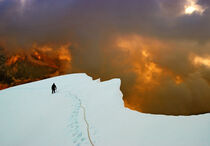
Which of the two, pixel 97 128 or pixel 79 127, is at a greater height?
pixel 79 127

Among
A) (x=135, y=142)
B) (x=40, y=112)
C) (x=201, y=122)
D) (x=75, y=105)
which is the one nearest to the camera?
(x=135, y=142)

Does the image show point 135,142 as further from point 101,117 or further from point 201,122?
point 201,122

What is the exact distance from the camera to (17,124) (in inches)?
357

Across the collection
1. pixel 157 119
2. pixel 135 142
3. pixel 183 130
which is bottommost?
pixel 135 142

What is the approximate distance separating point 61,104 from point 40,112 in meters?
2.17

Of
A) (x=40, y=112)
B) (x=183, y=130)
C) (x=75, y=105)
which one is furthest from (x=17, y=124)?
(x=183, y=130)

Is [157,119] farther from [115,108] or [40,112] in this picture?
Answer: [40,112]

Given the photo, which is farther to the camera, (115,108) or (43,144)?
(115,108)

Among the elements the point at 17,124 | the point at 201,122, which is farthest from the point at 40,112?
the point at 201,122

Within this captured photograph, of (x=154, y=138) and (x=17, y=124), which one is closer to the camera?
(x=154, y=138)

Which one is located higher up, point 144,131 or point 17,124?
point 17,124

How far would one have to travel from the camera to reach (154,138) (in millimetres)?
6762

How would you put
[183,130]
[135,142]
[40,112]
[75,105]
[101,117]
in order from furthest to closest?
[75,105]
[40,112]
[101,117]
[183,130]
[135,142]

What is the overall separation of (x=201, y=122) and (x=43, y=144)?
951 centimetres
